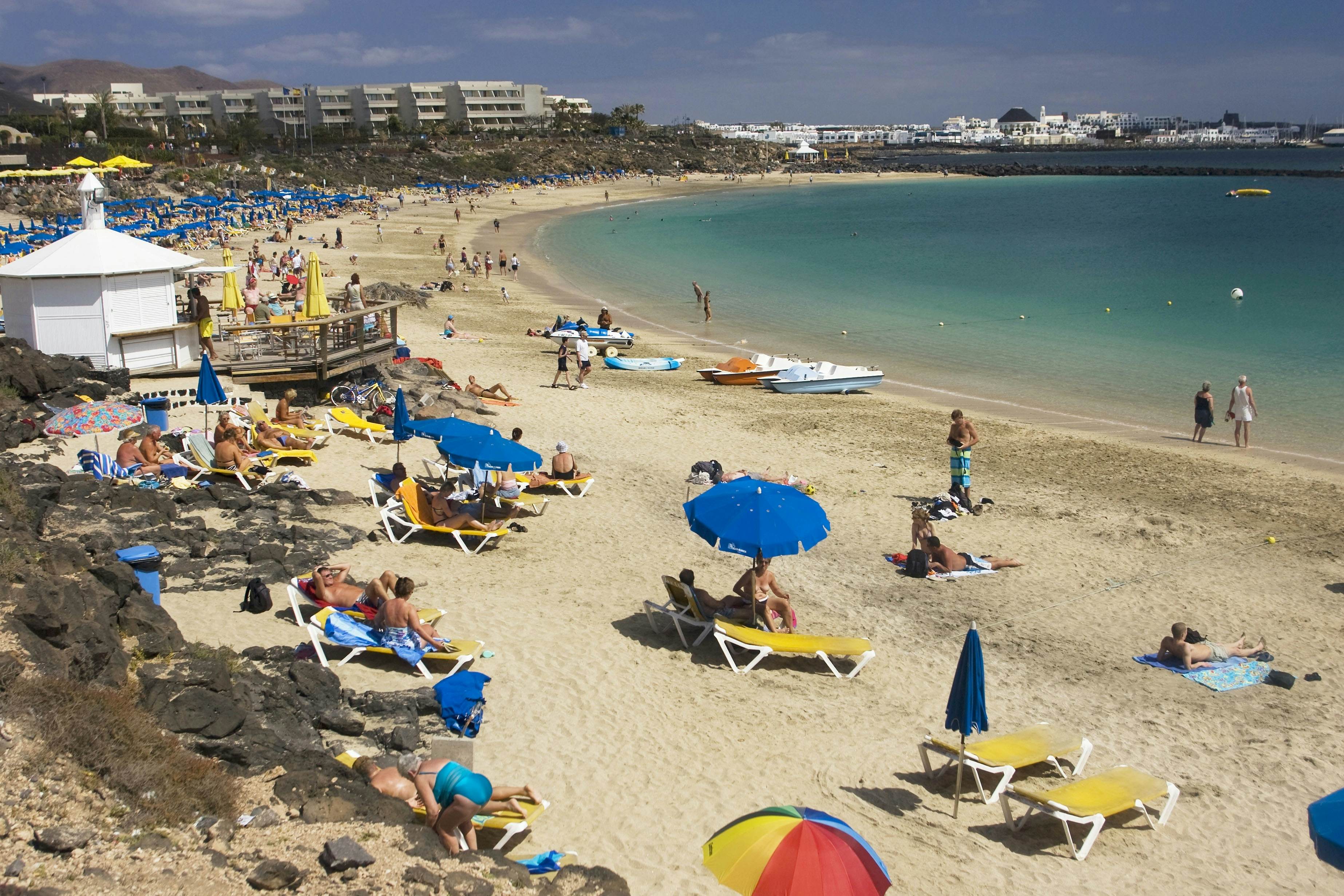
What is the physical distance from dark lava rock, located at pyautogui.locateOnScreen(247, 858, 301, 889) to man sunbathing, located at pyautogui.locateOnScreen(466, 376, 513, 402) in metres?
13.0

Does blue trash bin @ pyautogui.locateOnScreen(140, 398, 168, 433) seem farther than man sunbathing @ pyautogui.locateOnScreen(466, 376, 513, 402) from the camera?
No

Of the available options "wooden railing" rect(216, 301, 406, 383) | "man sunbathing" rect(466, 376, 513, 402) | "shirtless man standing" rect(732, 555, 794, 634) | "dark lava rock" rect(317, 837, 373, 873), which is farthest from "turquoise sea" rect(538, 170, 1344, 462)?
"dark lava rock" rect(317, 837, 373, 873)

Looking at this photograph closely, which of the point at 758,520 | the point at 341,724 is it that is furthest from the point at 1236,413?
the point at 341,724

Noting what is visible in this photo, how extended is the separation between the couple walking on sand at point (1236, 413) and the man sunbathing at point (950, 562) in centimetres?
766

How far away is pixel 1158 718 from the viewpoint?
805 centimetres

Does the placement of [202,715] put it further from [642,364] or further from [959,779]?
[642,364]

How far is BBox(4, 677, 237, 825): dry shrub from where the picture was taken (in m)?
4.88

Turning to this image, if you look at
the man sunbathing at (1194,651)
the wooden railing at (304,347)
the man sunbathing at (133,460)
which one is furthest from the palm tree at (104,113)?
the man sunbathing at (1194,651)

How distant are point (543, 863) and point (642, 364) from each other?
56.7ft

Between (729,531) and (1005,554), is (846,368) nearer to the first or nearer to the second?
(1005,554)

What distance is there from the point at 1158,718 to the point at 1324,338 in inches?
998

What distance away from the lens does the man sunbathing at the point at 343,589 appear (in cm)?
862

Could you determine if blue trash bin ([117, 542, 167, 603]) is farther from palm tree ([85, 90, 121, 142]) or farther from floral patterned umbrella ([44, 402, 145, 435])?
palm tree ([85, 90, 121, 142])

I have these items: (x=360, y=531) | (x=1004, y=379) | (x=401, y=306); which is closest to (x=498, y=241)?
(x=401, y=306)
